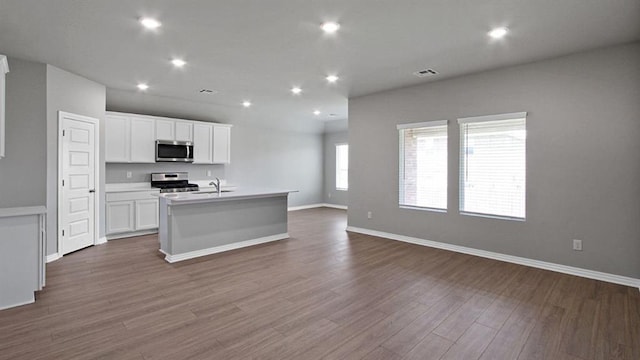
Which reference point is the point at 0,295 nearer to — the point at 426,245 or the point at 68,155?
the point at 68,155

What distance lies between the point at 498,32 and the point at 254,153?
21.2 ft

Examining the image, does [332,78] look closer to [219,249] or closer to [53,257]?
[219,249]

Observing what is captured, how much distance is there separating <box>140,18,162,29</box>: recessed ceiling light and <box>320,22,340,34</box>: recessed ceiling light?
159cm

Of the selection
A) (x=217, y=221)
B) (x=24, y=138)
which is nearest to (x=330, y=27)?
(x=217, y=221)

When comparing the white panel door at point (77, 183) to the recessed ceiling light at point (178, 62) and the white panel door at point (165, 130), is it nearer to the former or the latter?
the white panel door at point (165, 130)

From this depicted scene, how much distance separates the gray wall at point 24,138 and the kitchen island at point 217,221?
1546mm

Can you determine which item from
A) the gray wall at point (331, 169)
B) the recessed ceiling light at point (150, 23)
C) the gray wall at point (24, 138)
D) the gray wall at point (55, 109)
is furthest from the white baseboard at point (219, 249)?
the gray wall at point (331, 169)

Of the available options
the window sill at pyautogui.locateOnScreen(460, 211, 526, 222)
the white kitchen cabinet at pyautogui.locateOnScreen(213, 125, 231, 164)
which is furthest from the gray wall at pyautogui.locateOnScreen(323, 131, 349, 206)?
the window sill at pyautogui.locateOnScreen(460, 211, 526, 222)

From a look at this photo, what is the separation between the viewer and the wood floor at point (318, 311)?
2316 mm

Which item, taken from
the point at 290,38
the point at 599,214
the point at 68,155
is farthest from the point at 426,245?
the point at 68,155

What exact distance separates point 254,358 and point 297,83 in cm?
418

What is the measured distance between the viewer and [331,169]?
1029cm

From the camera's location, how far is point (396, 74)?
15.7ft

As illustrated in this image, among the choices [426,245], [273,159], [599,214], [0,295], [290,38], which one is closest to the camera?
[0,295]
